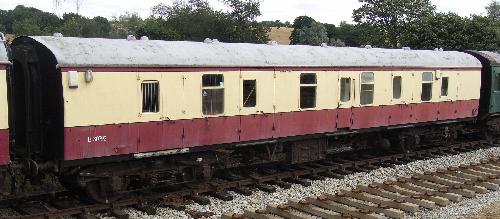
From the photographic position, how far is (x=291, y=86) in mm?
14000

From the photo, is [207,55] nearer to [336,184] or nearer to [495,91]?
[336,184]

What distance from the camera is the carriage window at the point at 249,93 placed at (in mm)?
13016

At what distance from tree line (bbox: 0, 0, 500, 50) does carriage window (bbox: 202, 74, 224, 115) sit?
34730 millimetres

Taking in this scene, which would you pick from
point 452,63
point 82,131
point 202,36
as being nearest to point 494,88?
point 452,63

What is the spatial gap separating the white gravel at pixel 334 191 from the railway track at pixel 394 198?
1.04 feet

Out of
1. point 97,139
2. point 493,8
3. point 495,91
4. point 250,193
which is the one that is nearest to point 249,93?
point 250,193

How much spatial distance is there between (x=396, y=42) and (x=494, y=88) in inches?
1587

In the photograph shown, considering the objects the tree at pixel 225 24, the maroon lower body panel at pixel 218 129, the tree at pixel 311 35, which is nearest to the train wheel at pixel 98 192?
the maroon lower body panel at pixel 218 129

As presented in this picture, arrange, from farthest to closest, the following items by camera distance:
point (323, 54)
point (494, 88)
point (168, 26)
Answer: point (168, 26), point (494, 88), point (323, 54)

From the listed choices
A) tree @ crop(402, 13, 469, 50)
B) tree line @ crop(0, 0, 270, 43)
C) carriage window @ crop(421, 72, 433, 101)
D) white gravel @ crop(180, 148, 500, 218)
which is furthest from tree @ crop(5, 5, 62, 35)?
white gravel @ crop(180, 148, 500, 218)

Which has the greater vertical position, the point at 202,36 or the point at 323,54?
the point at 202,36

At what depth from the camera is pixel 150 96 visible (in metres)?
11.3

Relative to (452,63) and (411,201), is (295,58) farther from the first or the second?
(452,63)

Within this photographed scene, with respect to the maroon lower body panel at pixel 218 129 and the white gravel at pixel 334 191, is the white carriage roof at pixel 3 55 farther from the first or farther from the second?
the white gravel at pixel 334 191
